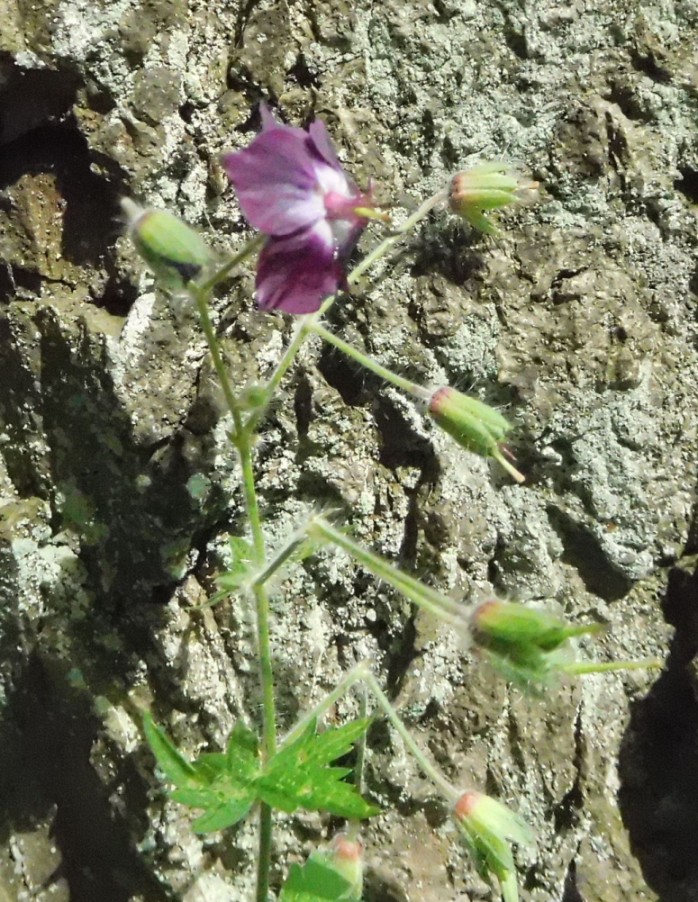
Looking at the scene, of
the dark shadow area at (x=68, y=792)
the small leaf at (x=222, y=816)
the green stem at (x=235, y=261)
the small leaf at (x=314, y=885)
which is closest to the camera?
the green stem at (x=235, y=261)

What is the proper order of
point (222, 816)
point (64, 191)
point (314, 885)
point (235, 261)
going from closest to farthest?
point (235, 261), point (222, 816), point (314, 885), point (64, 191)

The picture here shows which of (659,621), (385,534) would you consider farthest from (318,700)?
(659,621)

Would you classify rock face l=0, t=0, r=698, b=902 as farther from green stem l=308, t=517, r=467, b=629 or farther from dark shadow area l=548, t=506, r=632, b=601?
green stem l=308, t=517, r=467, b=629

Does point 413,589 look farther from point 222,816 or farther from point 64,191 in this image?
point 64,191

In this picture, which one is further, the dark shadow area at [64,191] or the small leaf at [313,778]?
the dark shadow area at [64,191]

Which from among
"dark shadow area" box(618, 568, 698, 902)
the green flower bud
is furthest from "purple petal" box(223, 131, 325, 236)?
"dark shadow area" box(618, 568, 698, 902)

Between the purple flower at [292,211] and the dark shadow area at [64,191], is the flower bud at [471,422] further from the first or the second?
the dark shadow area at [64,191]

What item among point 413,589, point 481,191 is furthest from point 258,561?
point 481,191

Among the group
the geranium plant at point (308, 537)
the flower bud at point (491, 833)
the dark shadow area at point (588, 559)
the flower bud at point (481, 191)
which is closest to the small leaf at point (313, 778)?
the geranium plant at point (308, 537)
